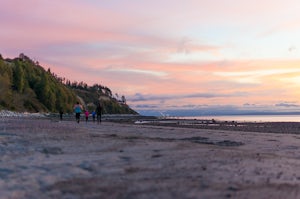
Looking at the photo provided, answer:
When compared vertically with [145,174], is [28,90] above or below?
above

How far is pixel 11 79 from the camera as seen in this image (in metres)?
130

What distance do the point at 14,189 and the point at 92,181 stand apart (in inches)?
58.7

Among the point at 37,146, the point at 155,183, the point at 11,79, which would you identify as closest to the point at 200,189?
the point at 155,183

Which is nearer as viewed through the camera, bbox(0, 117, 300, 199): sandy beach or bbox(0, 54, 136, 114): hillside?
bbox(0, 117, 300, 199): sandy beach

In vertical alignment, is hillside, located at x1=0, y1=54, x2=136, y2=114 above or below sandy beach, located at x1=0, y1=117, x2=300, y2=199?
above

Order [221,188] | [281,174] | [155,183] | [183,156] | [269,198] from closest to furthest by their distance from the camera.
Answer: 1. [269,198]
2. [221,188]
3. [155,183]
4. [281,174]
5. [183,156]

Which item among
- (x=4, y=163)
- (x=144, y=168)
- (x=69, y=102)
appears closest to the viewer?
(x=144, y=168)

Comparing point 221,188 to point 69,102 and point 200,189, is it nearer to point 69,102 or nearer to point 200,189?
point 200,189

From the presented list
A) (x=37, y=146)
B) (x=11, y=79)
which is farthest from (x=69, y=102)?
(x=37, y=146)

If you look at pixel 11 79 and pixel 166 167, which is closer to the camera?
pixel 166 167

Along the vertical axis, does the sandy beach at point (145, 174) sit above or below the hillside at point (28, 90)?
below

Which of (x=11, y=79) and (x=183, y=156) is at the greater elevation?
(x=11, y=79)

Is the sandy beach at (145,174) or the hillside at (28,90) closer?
the sandy beach at (145,174)

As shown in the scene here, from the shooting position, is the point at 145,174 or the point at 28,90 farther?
the point at 28,90
